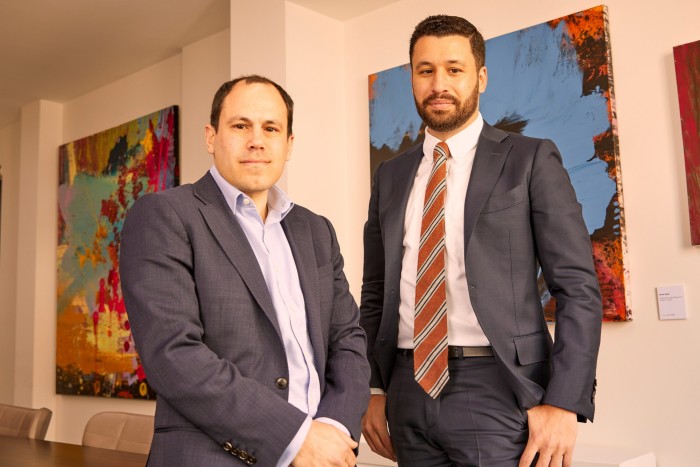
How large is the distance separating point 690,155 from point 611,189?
358 mm

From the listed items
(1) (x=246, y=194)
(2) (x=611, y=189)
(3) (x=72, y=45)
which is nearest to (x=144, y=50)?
(3) (x=72, y=45)

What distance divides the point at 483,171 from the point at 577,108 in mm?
1759

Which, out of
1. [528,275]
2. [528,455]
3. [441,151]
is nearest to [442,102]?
[441,151]

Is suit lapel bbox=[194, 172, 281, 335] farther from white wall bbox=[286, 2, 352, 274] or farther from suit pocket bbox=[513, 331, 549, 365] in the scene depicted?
white wall bbox=[286, 2, 352, 274]

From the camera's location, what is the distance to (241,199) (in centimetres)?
180

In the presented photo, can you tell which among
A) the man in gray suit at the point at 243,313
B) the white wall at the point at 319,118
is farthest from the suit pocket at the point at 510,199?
the white wall at the point at 319,118

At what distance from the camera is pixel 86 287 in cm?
615

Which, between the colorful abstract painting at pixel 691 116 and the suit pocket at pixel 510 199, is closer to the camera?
the suit pocket at pixel 510 199

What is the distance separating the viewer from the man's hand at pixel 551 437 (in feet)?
5.76

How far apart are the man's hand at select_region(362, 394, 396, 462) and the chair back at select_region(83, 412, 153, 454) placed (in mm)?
1366

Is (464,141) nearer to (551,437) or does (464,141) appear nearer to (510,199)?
(510,199)

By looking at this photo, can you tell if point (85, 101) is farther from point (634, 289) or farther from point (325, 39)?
point (634, 289)

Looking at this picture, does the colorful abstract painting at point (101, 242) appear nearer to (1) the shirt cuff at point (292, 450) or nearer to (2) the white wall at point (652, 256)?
(2) the white wall at point (652, 256)

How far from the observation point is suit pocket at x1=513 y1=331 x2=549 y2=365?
1.83 m
